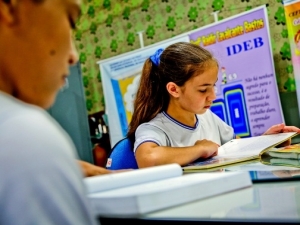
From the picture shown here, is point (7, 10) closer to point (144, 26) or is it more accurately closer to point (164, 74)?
point (164, 74)

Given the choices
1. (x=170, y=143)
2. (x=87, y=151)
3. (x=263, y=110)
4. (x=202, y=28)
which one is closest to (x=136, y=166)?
(x=170, y=143)

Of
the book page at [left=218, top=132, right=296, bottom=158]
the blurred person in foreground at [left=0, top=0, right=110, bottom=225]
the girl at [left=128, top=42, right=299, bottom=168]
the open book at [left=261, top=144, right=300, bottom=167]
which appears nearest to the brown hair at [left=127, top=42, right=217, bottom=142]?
the girl at [left=128, top=42, right=299, bottom=168]

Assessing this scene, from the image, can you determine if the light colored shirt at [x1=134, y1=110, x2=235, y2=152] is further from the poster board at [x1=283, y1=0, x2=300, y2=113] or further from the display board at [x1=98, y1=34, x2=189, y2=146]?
the display board at [x1=98, y1=34, x2=189, y2=146]

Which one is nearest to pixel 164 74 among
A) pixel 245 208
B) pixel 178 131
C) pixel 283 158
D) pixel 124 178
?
pixel 178 131

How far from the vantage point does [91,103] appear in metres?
3.62

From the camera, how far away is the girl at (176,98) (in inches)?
60.2

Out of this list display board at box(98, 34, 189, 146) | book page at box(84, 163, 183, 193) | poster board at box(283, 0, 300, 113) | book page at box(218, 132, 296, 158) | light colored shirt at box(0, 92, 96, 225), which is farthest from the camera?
display board at box(98, 34, 189, 146)

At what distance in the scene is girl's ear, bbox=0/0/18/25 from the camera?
1.19 feet

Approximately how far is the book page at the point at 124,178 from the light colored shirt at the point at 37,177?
344 millimetres

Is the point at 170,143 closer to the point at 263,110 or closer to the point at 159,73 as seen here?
the point at 159,73

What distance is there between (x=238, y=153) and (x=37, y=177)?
990 mm

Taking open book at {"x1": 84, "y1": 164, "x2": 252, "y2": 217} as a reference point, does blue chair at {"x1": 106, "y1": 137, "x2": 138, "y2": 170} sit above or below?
below

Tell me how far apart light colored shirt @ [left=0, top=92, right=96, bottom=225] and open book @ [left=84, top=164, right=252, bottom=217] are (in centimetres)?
20

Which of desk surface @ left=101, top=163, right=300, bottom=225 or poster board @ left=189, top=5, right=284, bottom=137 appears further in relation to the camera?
poster board @ left=189, top=5, right=284, bottom=137
